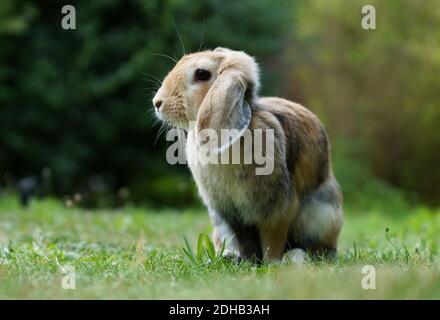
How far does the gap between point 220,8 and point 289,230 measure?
1004 cm

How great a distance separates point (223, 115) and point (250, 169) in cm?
47

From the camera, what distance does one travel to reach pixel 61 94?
13547mm

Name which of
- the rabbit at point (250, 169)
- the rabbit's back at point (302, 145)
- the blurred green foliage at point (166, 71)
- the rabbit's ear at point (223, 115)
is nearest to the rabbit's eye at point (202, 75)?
the rabbit at point (250, 169)

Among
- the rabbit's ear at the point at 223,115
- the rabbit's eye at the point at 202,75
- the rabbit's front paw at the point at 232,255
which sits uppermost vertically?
the rabbit's eye at the point at 202,75

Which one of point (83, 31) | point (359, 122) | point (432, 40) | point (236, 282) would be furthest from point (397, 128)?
point (236, 282)

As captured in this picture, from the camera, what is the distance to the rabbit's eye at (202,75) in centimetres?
483

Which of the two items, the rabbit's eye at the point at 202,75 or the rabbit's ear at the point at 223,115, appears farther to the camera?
the rabbit's eye at the point at 202,75

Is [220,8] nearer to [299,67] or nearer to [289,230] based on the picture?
[299,67]

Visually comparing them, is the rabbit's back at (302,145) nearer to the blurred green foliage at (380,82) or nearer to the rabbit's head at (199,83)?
the rabbit's head at (199,83)

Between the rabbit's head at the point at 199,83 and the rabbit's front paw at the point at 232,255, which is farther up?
the rabbit's head at the point at 199,83

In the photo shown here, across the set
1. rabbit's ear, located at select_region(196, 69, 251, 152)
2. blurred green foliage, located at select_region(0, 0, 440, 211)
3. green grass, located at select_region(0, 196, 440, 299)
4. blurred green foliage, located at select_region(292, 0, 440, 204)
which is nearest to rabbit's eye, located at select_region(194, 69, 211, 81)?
rabbit's ear, located at select_region(196, 69, 251, 152)

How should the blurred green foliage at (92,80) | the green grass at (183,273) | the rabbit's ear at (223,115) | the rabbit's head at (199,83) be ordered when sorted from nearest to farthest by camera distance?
1. the green grass at (183,273)
2. the rabbit's ear at (223,115)
3. the rabbit's head at (199,83)
4. the blurred green foliage at (92,80)

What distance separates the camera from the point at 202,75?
4844mm

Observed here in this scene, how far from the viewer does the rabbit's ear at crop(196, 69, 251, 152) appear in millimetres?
4391
